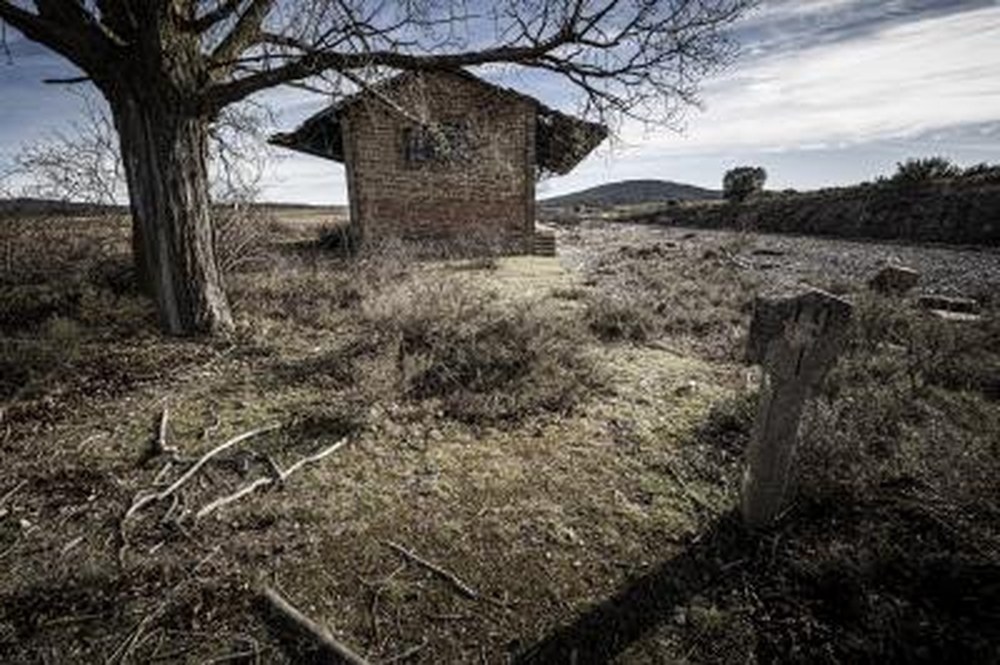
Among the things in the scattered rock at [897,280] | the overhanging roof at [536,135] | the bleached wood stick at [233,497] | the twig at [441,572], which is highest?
the overhanging roof at [536,135]

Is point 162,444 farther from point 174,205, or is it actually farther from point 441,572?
point 174,205

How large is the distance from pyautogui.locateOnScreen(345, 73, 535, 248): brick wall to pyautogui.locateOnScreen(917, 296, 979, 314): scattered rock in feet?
31.1

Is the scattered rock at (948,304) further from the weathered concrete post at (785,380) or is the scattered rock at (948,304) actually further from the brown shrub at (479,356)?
the weathered concrete post at (785,380)

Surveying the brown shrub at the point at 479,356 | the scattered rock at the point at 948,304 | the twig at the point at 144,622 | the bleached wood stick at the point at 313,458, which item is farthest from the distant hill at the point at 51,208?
the scattered rock at the point at 948,304

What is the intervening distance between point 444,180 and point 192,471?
1347 centimetres

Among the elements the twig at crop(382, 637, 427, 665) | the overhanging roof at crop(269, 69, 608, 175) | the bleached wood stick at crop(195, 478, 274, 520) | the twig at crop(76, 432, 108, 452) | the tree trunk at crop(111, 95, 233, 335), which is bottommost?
the twig at crop(382, 637, 427, 665)

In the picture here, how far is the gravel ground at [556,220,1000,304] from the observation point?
11.3 metres

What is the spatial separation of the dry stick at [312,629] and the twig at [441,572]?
0.58m

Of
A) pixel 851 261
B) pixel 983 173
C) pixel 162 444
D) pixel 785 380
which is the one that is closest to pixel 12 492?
pixel 162 444

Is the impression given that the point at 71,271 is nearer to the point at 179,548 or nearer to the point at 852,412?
the point at 179,548

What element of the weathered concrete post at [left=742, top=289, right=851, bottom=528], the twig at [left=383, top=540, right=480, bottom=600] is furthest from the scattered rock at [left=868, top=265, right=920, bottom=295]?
the twig at [left=383, top=540, right=480, bottom=600]

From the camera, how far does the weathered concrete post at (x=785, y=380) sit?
300cm

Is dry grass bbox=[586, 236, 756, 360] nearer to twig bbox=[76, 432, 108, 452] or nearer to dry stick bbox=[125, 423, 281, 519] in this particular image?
dry stick bbox=[125, 423, 281, 519]

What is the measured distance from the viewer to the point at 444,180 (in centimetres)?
1647
